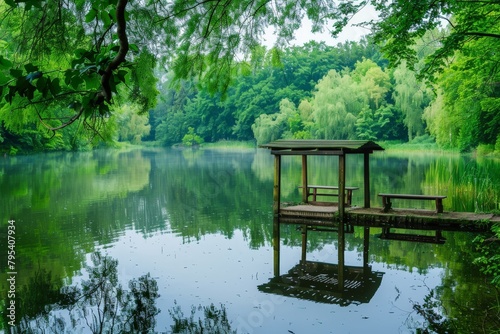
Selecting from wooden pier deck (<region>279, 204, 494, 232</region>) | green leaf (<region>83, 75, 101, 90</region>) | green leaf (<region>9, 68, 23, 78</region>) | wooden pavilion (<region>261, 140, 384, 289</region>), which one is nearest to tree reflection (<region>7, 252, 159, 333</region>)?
green leaf (<region>83, 75, 101, 90</region>)

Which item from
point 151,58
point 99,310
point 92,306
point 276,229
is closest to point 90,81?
point 151,58

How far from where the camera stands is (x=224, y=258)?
31.7ft

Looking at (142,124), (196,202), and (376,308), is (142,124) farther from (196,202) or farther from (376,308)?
(376,308)

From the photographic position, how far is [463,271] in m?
8.06

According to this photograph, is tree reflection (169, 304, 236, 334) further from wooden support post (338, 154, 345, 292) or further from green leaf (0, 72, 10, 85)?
green leaf (0, 72, 10, 85)

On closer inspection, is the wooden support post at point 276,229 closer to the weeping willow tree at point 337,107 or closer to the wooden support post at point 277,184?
the wooden support post at point 277,184

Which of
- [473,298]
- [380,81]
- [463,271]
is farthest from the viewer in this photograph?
[380,81]

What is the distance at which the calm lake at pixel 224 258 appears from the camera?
636 cm

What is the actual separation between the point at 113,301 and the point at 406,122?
40260 millimetres

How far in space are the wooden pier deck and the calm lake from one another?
58cm

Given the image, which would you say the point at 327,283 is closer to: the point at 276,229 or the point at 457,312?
the point at 457,312

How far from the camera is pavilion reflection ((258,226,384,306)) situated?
7203 millimetres

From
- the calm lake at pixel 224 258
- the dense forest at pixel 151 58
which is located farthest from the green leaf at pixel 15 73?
the calm lake at pixel 224 258

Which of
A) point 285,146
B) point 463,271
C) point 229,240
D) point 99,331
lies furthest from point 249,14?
point 285,146
